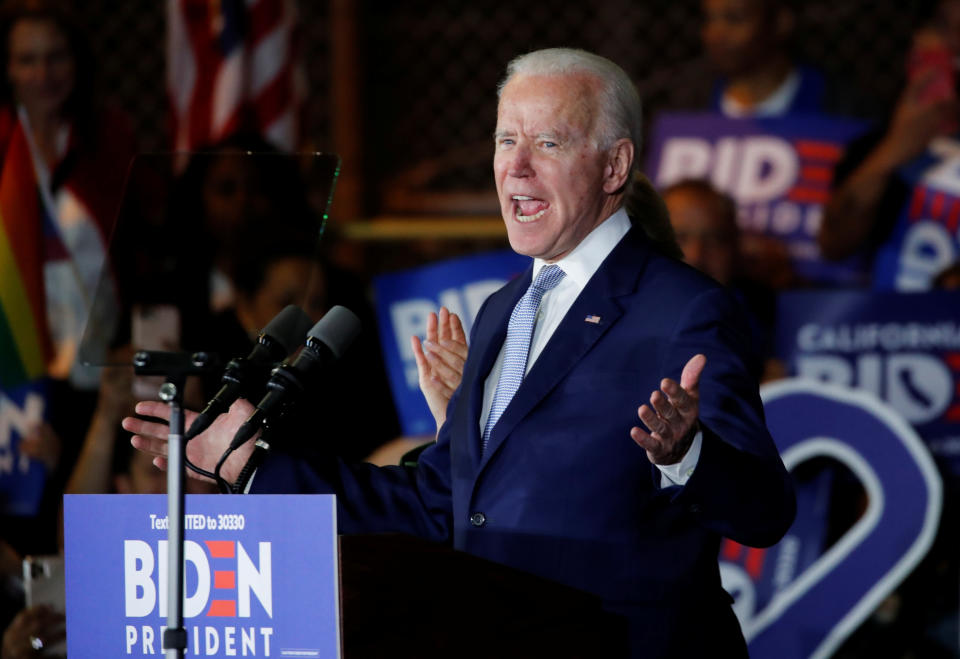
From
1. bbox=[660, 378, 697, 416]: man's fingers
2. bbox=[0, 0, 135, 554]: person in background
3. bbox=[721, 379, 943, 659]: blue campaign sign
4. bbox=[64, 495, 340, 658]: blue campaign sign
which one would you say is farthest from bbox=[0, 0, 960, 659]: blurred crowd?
bbox=[660, 378, 697, 416]: man's fingers

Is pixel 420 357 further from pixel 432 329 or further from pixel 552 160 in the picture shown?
pixel 552 160

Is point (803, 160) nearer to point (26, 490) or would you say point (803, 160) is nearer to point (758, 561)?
point (758, 561)

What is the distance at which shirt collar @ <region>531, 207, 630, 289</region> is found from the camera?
6.17ft

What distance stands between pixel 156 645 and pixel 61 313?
2.09m

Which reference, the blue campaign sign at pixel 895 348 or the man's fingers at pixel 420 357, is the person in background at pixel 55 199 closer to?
the man's fingers at pixel 420 357

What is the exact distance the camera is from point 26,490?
334 cm

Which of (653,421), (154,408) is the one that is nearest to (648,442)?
(653,421)

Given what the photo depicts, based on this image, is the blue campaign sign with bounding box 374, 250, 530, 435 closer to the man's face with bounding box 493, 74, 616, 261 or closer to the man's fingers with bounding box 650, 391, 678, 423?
the man's face with bounding box 493, 74, 616, 261

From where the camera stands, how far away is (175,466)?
1.45m

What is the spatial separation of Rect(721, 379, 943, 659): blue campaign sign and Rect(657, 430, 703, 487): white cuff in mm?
1794

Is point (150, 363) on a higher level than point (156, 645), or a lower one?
higher

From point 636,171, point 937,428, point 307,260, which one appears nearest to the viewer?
point 636,171

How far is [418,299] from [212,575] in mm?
2037

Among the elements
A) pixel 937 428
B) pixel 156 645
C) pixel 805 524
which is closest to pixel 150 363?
pixel 156 645
